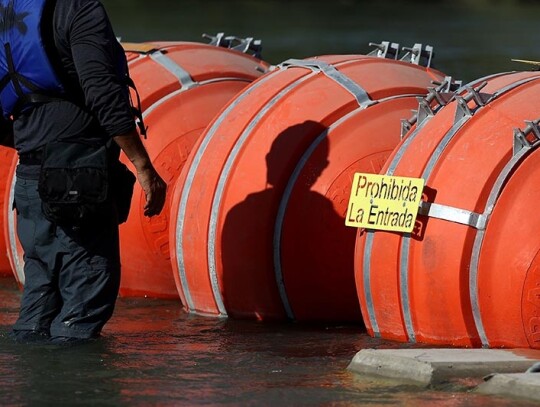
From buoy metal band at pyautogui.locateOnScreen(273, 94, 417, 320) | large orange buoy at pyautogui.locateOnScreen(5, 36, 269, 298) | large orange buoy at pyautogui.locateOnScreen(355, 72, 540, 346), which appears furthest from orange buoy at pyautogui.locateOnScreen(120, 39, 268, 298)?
large orange buoy at pyautogui.locateOnScreen(355, 72, 540, 346)

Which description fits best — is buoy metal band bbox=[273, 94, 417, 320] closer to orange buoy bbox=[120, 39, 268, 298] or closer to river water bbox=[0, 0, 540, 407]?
river water bbox=[0, 0, 540, 407]

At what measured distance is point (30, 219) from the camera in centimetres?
710

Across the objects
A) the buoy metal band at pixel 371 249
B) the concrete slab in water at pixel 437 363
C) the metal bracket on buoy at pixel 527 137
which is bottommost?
the concrete slab in water at pixel 437 363

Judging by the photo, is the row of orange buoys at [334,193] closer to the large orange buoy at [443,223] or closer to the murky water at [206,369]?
the large orange buoy at [443,223]

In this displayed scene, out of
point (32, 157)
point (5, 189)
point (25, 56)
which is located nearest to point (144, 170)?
point (32, 157)

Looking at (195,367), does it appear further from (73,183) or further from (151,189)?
(73,183)

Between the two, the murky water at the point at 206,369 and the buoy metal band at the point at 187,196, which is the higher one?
the buoy metal band at the point at 187,196

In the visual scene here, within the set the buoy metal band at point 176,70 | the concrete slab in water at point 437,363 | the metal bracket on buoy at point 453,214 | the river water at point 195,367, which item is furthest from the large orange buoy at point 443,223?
the buoy metal band at point 176,70

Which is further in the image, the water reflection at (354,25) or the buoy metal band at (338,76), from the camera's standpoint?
the water reflection at (354,25)

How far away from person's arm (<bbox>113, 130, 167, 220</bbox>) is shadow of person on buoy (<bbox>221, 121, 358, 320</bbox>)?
105 cm

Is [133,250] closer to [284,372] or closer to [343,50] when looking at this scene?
[284,372]

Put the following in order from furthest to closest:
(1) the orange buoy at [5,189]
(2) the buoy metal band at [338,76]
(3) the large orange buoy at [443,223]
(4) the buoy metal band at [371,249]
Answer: (1) the orange buoy at [5,189] < (2) the buoy metal band at [338,76] < (4) the buoy metal band at [371,249] < (3) the large orange buoy at [443,223]

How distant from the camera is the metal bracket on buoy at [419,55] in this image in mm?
8891

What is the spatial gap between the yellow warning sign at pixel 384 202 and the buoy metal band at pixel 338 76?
30.2 inches
